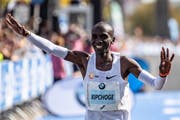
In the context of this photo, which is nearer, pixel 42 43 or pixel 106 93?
pixel 106 93

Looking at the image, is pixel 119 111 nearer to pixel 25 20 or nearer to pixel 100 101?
pixel 100 101

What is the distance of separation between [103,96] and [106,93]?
4cm

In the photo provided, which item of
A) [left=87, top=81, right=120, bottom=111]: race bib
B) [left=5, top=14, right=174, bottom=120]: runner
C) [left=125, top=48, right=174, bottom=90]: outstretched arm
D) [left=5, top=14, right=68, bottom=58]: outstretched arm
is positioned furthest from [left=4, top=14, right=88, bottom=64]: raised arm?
[left=125, top=48, right=174, bottom=90]: outstretched arm

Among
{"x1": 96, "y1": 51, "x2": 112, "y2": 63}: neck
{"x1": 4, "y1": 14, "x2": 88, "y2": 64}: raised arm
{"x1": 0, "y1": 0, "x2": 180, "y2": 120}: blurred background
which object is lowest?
{"x1": 0, "y1": 0, "x2": 180, "y2": 120}: blurred background

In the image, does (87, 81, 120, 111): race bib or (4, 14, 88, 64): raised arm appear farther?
(4, 14, 88, 64): raised arm

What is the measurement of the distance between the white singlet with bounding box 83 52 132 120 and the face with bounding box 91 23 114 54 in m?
0.19

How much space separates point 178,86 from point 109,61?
16854mm

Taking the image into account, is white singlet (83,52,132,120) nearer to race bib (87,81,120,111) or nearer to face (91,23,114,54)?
race bib (87,81,120,111)

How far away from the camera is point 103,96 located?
6.88 metres

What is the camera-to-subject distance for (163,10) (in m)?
51.2

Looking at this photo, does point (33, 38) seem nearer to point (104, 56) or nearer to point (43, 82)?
point (104, 56)

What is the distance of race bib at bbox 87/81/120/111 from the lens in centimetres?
682

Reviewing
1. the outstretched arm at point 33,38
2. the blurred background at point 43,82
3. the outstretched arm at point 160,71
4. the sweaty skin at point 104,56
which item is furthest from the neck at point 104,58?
the blurred background at point 43,82

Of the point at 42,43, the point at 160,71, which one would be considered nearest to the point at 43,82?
the point at 42,43
